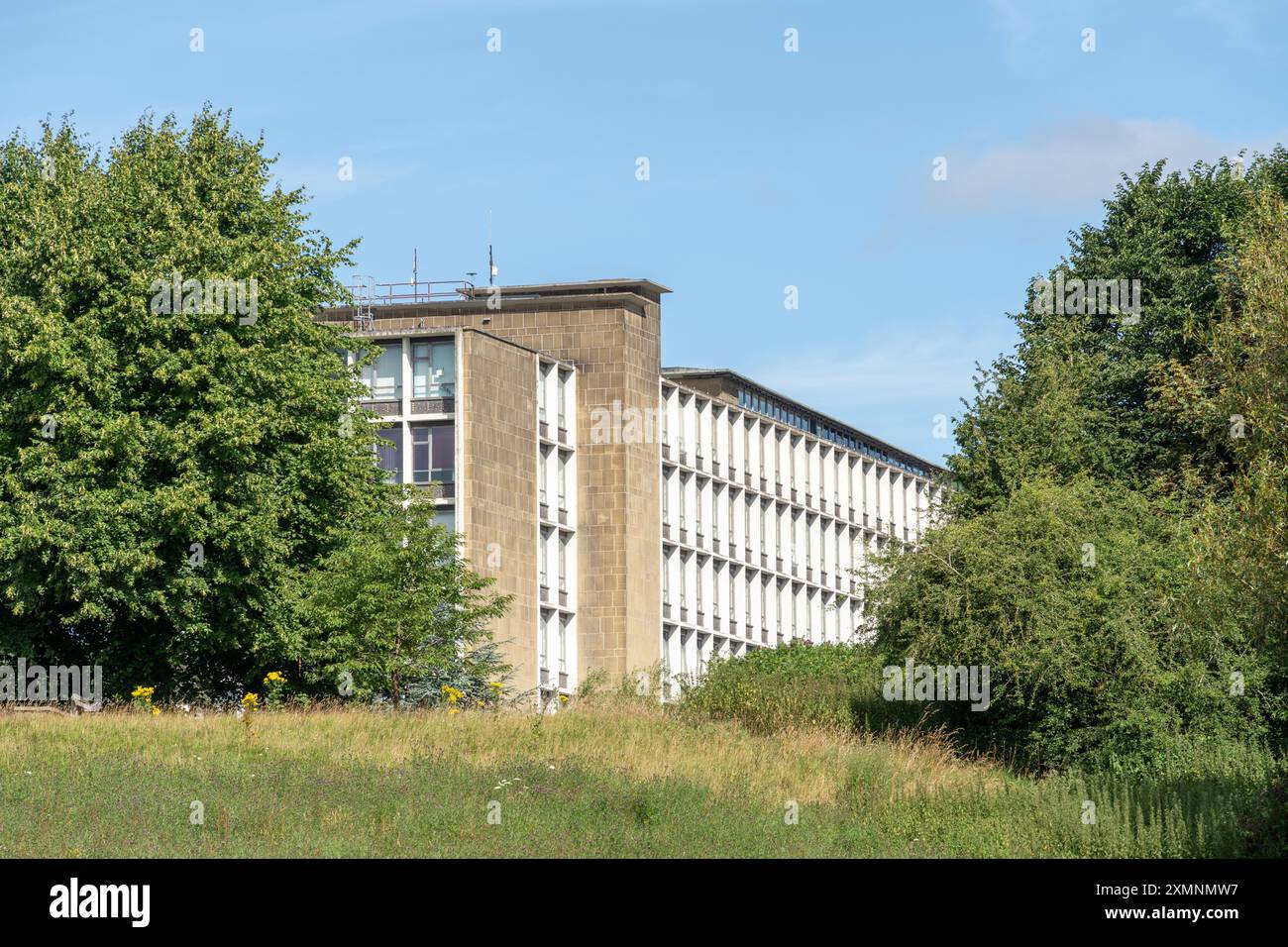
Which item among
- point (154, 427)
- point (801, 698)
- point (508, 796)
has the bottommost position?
point (508, 796)

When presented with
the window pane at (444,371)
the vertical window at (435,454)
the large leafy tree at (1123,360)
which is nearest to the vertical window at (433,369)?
the window pane at (444,371)

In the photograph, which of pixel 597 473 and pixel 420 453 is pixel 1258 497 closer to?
pixel 420 453

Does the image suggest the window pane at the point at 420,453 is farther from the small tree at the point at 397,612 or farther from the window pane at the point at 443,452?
the small tree at the point at 397,612

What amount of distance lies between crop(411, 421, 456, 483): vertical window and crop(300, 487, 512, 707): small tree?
99.5ft

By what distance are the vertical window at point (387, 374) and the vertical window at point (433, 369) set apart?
66 cm

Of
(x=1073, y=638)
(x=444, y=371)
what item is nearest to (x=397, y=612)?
(x=1073, y=638)

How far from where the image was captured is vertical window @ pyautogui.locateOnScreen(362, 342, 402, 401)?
74750mm

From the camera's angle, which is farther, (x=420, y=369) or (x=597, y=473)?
(x=597, y=473)

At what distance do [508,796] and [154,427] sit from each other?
1615 cm

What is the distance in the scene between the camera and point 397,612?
4041 cm

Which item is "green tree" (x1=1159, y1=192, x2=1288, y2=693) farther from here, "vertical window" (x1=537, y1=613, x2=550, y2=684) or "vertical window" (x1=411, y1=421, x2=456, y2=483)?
"vertical window" (x1=537, y1=613, x2=550, y2=684)

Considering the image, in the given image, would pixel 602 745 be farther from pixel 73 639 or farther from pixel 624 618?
pixel 624 618

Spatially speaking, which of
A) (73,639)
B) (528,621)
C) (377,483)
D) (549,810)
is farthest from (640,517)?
(549,810)

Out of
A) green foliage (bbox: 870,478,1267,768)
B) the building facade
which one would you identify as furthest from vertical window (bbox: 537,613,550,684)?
green foliage (bbox: 870,478,1267,768)
